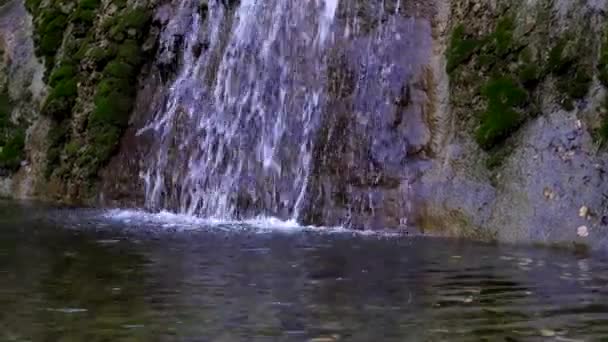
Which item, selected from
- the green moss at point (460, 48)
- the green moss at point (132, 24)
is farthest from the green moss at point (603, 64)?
the green moss at point (132, 24)

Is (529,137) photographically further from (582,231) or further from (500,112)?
(582,231)

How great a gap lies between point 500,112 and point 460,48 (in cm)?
172

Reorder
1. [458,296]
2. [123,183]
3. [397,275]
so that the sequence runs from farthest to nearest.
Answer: [123,183] < [397,275] < [458,296]

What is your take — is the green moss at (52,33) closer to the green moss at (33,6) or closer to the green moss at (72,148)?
the green moss at (33,6)

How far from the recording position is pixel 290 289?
941 centimetres

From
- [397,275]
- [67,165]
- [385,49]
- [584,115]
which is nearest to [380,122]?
[385,49]

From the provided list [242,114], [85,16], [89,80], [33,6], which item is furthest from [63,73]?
[242,114]

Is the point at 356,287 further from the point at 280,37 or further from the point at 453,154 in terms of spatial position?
the point at 280,37

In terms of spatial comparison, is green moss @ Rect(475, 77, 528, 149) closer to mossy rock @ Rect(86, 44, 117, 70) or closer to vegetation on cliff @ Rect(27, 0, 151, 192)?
vegetation on cliff @ Rect(27, 0, 151, 192)

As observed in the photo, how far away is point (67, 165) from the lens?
71.9 ft

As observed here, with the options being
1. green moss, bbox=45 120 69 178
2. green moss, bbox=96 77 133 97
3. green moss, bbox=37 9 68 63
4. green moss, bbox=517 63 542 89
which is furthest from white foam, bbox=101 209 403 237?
green moss, bbox=37 9 68 63

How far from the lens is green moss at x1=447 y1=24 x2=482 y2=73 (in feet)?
52.2

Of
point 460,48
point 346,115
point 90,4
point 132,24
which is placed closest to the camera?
point 460,48

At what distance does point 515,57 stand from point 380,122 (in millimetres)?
2553
